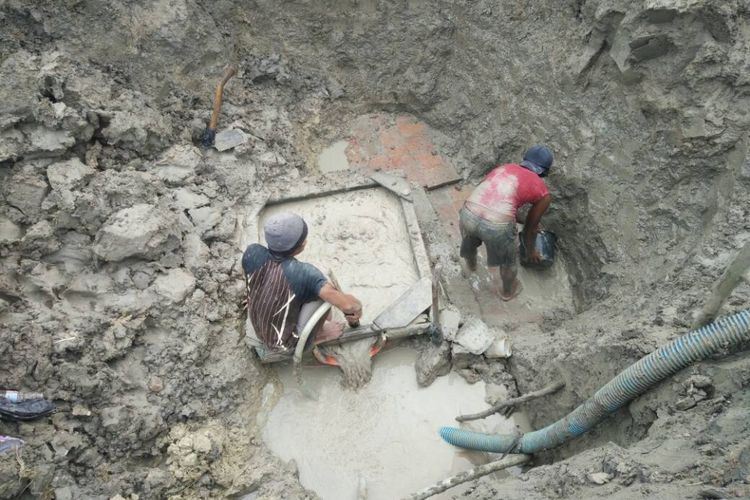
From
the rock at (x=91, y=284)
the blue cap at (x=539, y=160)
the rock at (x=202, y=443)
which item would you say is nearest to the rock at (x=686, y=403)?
the blue cap at (x=539, y=160)

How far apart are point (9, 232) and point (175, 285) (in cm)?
117

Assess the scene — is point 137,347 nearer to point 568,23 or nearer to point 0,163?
point 0,163

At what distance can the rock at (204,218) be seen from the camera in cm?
450

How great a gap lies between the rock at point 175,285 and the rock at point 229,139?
4.93 feet

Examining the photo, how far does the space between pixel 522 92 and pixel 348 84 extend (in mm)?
1885

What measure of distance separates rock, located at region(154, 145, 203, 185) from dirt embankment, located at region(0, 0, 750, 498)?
2 centimetres

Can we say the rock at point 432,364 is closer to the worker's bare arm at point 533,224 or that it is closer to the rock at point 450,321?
the rock at point 450,321

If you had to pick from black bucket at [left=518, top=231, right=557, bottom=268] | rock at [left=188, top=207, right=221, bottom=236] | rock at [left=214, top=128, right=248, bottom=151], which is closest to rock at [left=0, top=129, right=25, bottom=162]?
rock at [left=188, top=207, right=221, bottom=236]

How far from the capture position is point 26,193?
4.02 metres

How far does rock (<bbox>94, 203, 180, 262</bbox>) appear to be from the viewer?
3.90 meters

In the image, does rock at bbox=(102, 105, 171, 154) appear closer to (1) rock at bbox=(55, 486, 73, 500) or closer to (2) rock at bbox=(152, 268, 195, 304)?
(2) rock at bbox=(152, 268, 195, 304)

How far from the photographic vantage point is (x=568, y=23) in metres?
4.52

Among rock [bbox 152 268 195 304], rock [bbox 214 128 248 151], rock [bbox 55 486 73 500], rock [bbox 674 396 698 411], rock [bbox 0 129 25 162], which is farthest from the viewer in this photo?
rock [bbox 214 128 248 151]

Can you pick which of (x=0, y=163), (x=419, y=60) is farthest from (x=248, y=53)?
(x=0, y=163)
